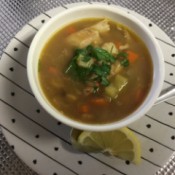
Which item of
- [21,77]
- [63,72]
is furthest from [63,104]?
[21,77]

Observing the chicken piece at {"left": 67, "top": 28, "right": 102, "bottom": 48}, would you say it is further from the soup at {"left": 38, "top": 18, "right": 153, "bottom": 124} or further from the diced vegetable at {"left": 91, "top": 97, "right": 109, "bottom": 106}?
the diced vegetable at {"left": 91, "top": 97, "right": 109, "bottom": 106}

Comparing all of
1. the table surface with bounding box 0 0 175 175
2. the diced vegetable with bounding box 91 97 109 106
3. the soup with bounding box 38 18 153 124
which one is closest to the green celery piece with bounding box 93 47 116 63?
the soup with bounding box 38 18 153 124

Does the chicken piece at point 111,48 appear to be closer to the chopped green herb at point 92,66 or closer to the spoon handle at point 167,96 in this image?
the chopped green herb at point 92,66

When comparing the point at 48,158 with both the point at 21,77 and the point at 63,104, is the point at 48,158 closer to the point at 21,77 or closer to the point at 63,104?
the point at 63,104

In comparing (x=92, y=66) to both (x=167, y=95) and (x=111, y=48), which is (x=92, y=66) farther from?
(x=167, y=95)

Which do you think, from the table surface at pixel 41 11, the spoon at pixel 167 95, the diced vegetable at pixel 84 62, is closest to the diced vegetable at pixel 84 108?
the diced vegetable at pixel 84 62

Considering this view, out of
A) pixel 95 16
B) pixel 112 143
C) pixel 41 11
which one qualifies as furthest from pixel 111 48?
pixel 41 11
